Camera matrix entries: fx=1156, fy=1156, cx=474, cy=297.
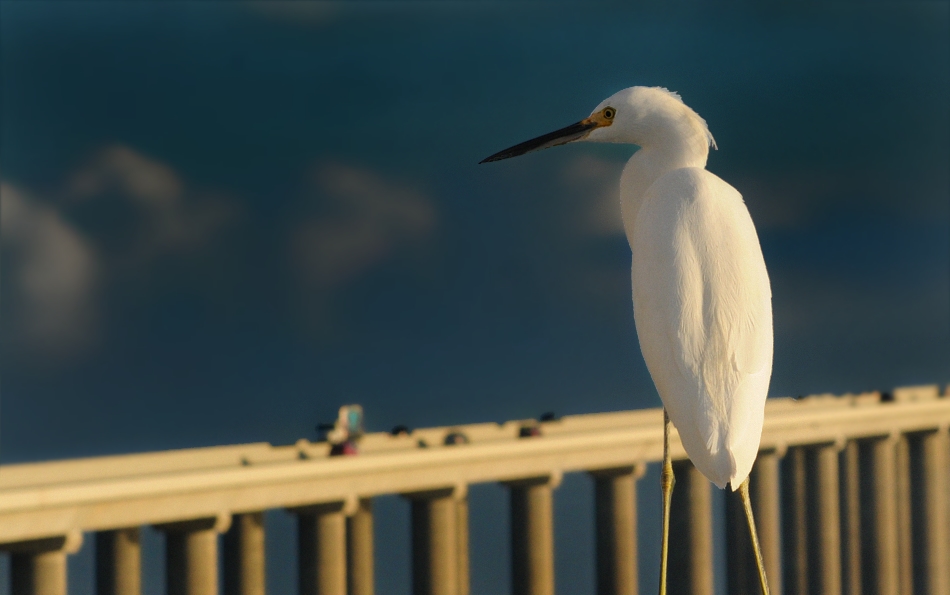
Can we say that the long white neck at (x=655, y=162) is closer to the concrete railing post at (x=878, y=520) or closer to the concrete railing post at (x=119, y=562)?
the concrete railing post at (x=119, y=562)

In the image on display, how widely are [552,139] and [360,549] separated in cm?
3507

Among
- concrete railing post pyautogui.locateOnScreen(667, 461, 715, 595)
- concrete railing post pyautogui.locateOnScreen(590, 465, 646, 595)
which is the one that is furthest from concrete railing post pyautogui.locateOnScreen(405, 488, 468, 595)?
concrete railing post pyautogui.locateOnScreen(667, 461, 715, 595)

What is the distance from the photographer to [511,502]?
47094 mm

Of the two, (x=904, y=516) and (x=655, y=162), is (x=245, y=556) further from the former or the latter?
(x=904, y=516)

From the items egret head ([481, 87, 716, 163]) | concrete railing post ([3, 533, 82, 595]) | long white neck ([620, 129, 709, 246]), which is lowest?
concrete railing post ([3, 533, 82, 595])

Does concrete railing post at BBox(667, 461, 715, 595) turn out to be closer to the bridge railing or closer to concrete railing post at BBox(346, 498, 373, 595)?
the bridge railing

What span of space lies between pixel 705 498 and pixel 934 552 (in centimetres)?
2746

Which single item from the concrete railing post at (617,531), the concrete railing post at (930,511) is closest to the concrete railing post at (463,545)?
the concrete railing post at (617,531)

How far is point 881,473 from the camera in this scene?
69.2 m

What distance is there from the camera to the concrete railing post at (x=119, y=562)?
35.7 m

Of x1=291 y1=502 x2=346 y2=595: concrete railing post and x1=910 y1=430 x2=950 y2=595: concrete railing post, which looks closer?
x1=291 y1=502 x2=346 y2=595: concrete railing post

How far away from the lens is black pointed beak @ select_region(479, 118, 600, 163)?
11.8 meters

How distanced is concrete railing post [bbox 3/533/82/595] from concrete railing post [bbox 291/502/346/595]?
9.19 metres

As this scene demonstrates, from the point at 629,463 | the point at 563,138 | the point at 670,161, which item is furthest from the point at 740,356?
the point at 629,463
